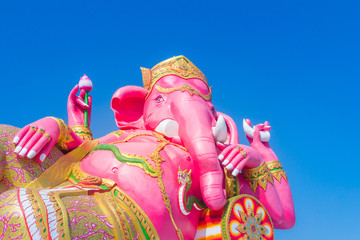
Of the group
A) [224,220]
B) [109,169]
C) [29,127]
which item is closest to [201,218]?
[224,220]

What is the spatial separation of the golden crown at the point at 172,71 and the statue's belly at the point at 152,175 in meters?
0.94

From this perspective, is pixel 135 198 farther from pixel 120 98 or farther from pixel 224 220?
pixel 120 98

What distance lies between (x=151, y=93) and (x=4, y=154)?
1.68 metres

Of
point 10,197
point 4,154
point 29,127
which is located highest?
point 29,127

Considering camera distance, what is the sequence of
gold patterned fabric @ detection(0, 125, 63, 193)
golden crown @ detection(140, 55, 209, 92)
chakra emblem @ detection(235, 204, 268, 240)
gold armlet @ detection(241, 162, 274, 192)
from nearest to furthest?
1. gold patterned fabric @ detection(0, 125, 63, 193)
2. chakra emblem @ detection(235, 204, 268, 240)
3. gold armlet @ detection(241, 162, 274, 192)
4. golden crown @ detection(140, 55, 209, 92)

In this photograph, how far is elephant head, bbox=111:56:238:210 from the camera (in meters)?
3.60

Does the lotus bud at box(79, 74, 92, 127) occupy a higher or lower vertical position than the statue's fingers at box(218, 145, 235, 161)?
higher

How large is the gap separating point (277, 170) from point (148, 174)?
5.72ft

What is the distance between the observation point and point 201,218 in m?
3.83

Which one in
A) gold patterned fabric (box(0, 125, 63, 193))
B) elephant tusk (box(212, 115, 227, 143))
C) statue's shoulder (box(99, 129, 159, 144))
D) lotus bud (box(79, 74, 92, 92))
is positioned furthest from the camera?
lotus bud (box(79, 74, 92, 92))

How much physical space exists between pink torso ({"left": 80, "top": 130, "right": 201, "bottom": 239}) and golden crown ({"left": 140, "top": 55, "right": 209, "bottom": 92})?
31.4 inches

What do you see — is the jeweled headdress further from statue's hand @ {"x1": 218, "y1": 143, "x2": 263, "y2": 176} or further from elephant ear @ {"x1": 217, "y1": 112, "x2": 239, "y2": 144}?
statue's hand @ {"x1": 218, "y1": 143, "x2": 263, "y2": 176}

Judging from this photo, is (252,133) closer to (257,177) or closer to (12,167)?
(257,177)

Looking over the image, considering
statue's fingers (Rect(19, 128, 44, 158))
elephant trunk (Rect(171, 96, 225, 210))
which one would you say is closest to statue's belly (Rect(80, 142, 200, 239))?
elephant trunk (Rect(171, 96, 225, 210))
